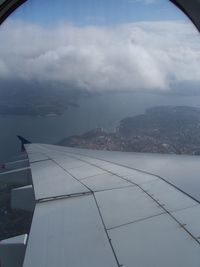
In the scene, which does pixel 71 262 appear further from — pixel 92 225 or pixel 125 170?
pixel 125 170

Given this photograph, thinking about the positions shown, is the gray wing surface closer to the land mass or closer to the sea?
the land mass

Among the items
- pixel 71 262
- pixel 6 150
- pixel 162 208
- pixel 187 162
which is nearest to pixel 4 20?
pixel 71 262

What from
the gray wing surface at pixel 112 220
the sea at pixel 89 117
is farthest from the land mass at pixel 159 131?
the gray wing surface at pixel 112 220

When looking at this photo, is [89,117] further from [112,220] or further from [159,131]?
[112,220]

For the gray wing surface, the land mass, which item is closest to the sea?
the land mass

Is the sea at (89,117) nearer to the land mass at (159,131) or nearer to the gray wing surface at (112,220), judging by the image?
the land mass at (159,131)

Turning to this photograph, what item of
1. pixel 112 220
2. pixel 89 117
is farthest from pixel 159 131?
pixel 112 220
